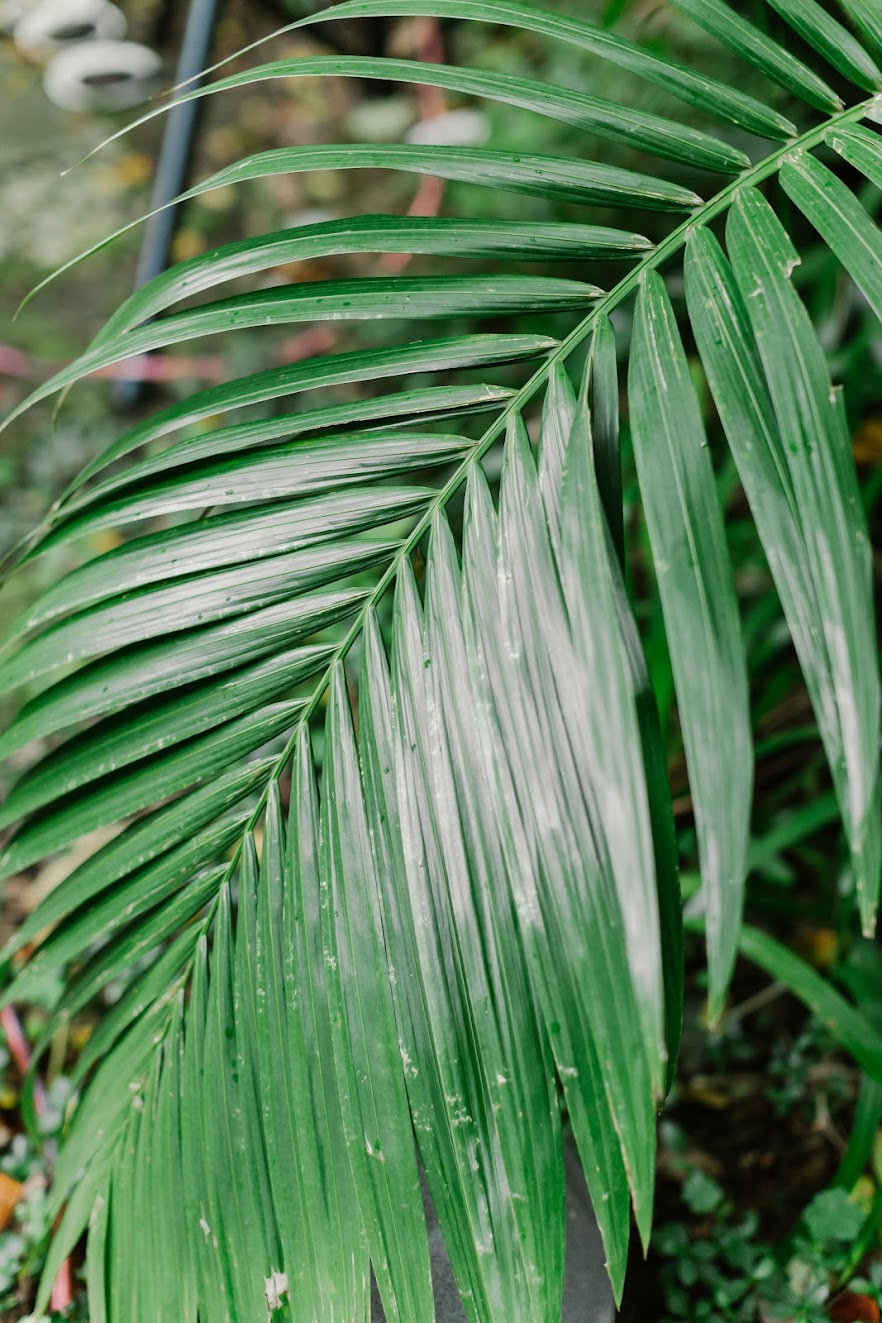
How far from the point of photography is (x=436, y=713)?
61cm

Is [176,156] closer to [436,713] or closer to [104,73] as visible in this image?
[104,73]

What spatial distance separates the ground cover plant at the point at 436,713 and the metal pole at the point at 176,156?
93 cm

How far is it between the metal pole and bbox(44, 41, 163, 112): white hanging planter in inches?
13.0

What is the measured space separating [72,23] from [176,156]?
0.73m

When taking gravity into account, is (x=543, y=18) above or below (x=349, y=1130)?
above

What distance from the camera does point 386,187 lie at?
229 centimetres

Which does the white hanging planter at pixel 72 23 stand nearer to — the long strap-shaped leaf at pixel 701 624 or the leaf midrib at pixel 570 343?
the leaf midrib at pixel 570 343

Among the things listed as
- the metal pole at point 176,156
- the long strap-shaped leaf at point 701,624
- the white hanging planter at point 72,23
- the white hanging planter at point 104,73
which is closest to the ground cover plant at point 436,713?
the long strap-shaped leaf at point 701,624

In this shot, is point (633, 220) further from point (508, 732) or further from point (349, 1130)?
point (349, 1130)

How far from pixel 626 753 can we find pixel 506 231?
394 mm

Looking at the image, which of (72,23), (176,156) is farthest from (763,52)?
(72,23)

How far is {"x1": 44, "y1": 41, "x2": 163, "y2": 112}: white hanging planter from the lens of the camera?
6.53ft

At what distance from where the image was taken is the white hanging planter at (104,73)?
1991mm

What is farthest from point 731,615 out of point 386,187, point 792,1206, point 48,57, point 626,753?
point 48,57
